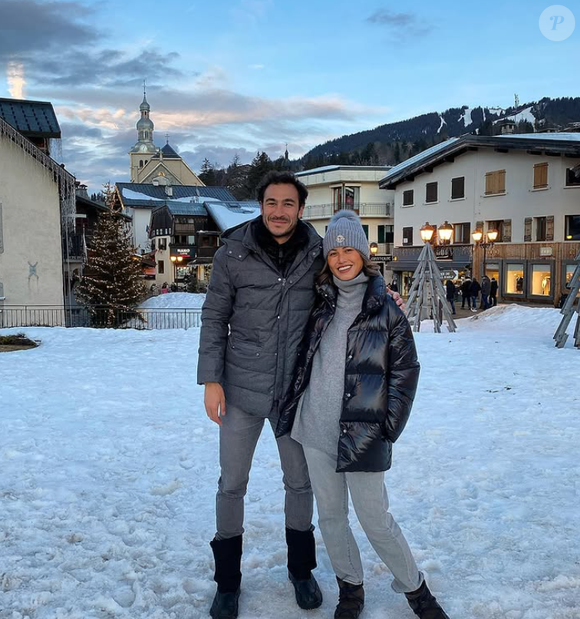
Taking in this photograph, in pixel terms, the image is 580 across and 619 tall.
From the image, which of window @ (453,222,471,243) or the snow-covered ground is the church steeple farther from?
the snow-covered ground

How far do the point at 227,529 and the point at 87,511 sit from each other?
1714 millimetres

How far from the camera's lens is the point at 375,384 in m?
2.98

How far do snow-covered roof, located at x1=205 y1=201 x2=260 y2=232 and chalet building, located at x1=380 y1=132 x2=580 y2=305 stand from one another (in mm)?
14734

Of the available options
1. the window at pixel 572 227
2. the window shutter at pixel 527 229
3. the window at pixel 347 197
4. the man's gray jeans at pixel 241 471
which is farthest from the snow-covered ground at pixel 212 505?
the window at pixel 347 197

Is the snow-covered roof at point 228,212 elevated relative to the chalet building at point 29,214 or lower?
elevated

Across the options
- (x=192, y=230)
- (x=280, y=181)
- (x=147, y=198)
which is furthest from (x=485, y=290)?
(x=147, y=198)

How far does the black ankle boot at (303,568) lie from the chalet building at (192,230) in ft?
160

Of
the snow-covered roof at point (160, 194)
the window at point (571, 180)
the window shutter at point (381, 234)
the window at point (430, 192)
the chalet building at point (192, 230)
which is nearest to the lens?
the window at point (571, 180)

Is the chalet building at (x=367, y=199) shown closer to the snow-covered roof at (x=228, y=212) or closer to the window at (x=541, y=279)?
the snow-covered roof at (x=228, y=212)

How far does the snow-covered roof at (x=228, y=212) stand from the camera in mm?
50562

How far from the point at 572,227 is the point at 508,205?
4507mm

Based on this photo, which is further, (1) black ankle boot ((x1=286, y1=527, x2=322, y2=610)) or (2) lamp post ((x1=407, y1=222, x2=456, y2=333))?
(2) lamp post ((x1=407, y1=222, x2=456, y2=333))

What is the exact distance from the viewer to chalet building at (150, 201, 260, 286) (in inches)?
2066

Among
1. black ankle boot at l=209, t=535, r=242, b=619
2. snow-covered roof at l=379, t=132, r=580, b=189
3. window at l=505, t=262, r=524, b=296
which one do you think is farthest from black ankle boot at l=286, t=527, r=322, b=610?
window at l=505, t=262, r=524, b=296
